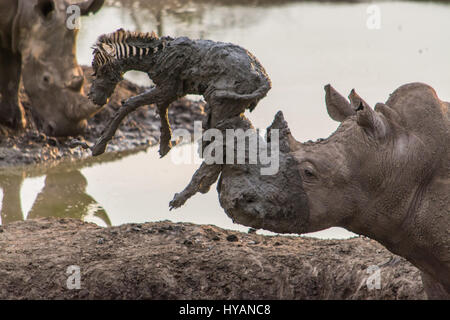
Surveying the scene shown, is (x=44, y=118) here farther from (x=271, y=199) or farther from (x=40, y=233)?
(x=271, y=199)

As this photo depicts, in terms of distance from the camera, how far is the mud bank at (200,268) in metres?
3.87

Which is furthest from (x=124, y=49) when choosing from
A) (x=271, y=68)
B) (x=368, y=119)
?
(x=271, y=68)

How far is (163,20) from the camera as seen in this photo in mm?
11422

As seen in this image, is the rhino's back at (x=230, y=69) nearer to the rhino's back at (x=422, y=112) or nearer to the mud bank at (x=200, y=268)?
the rhino's back at (x=422, y=112)

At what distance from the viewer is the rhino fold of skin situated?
261 cm

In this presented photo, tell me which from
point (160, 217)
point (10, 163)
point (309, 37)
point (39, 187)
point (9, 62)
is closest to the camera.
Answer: point (160, 217)

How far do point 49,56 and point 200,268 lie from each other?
348cm

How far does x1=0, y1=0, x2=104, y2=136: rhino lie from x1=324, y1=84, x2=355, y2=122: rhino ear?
4.26 m

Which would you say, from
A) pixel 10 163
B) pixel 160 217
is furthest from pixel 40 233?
pixel 10 163

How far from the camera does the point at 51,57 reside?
691cm

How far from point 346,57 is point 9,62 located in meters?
4.40

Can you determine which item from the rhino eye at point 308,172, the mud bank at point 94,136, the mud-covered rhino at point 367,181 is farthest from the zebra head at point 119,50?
the mud bank at point 94,136

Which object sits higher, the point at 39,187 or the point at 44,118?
the point at 44,118

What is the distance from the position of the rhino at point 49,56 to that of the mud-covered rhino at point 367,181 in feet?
14.3
